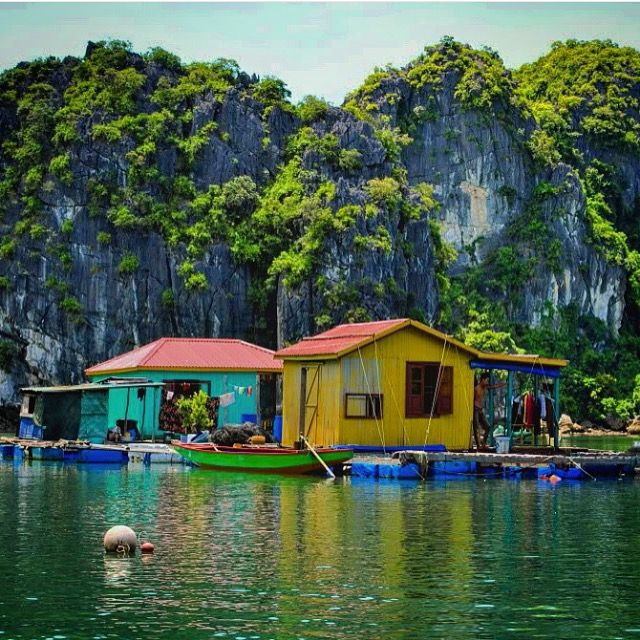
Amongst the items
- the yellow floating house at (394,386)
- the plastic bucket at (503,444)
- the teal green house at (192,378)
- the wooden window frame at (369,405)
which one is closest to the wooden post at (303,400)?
the yellow floating house at (394,386)

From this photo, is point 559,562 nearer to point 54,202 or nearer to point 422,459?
point 422,459

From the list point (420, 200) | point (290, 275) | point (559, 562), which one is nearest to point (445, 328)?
point (420, 200)

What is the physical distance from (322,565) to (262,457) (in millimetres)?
18105

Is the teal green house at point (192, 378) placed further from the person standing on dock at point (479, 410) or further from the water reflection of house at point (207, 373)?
the person standing on dock at point (479, 410)

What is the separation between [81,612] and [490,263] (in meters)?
106

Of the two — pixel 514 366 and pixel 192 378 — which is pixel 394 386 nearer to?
pixel 514 366

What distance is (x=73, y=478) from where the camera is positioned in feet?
116

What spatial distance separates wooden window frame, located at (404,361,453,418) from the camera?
39.8m

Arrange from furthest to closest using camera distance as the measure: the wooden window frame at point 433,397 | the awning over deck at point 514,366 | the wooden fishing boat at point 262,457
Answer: the awning over deck at point 514,366
the wooden window frame at point 433,397
the wooden fishing boat at point 262,457

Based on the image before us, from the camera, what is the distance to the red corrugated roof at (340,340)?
3916 centimetres

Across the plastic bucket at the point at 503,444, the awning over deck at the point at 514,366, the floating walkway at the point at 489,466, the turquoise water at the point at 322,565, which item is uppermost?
the awning over deck at the point at 514,366

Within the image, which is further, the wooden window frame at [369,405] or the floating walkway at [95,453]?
the floating walkway at [95,453]

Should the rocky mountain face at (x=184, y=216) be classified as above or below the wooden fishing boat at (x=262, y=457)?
above

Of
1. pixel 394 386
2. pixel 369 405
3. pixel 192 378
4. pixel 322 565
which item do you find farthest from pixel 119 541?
pixel 192 378
